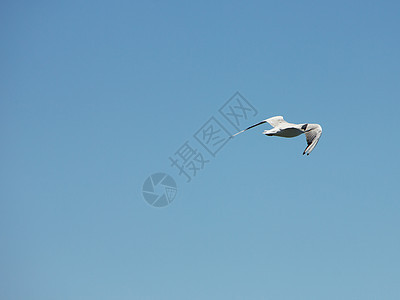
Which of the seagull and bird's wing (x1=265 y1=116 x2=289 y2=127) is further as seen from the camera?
bird's wing (x1=265 y1=116 x2=289 y2=127)

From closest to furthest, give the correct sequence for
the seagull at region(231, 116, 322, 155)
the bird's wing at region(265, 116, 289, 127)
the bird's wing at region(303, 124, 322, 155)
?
the bird's wing at region(303, 124, 322, 155) → the seagull at region(231, 116, 322, 155) → the bird's wing at region(265, 116, 289, 127)

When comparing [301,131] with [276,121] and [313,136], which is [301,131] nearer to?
[313,136]

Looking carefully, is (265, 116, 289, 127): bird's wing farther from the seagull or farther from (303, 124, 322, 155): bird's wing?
(303, 124, 322, 155): bird's wing

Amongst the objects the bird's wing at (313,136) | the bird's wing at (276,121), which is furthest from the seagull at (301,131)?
the bird's wing at (276,121)

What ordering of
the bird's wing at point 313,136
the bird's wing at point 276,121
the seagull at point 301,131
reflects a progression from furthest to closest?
the bird's wing at point 276,121 → the seagull at point 301,131 → the bird's wing at point 313,136

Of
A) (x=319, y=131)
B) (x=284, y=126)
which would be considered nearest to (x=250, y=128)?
(x=284, y=126)

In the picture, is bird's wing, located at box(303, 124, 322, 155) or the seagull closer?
bird's wing, located at box(303, 124, 322, 155)

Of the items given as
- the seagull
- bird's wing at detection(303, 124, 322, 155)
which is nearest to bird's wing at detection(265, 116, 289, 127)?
the seagull

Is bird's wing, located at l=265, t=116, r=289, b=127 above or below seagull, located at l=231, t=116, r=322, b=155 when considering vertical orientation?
above

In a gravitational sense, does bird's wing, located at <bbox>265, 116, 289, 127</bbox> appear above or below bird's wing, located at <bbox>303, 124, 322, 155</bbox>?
above

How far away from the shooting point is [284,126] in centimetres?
3441

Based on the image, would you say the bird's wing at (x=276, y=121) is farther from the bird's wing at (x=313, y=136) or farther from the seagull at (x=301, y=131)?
the bird's wing at (x=313, y=136)

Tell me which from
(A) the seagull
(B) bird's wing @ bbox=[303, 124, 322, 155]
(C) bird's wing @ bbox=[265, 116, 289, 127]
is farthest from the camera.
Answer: (C) bird's wing @ bbox=[265, 116, 289, 127]

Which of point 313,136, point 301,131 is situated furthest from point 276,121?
point 313,136
